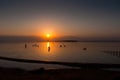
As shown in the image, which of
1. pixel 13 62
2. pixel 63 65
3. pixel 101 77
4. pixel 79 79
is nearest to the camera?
pixel 79 79

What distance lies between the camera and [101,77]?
1385cm

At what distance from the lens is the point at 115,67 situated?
2100 centimetres

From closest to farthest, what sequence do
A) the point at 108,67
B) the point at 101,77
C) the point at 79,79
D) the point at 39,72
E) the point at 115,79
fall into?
the point at 115,79, the point at 79,79, the point at 101,77, the point at 39,72, the point at 108,67

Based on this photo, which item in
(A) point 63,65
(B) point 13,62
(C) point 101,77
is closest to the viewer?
(C) point 101,77

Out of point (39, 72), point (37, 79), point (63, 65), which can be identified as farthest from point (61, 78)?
point (63, 65)

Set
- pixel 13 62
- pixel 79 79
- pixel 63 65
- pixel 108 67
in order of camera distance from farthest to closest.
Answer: pixel 13 62, pixel 63 65, pixel 108 67, pixel 79 79

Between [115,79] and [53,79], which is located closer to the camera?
[115,79]

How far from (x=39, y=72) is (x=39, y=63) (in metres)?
9.00

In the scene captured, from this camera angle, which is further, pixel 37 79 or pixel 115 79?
pixel 37 79

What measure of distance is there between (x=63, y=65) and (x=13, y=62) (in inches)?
271

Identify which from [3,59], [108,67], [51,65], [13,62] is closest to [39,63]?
[51,65]

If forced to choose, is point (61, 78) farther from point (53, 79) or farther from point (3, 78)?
point (3, 78)

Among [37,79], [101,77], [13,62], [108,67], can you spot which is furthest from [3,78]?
[13,62]

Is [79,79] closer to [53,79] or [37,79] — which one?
[53,79]
